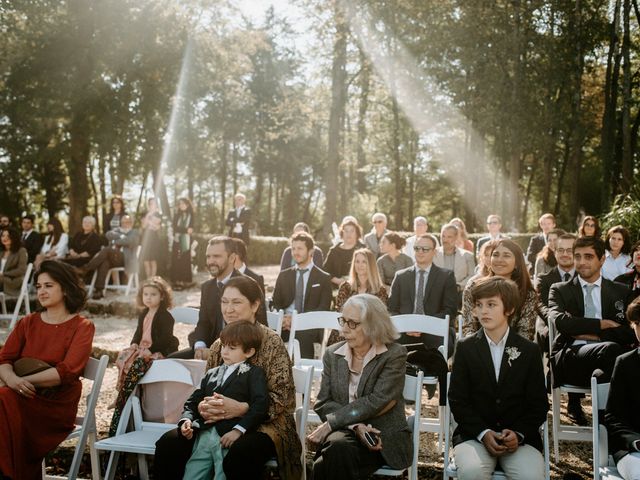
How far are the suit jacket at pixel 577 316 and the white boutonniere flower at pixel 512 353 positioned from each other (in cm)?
122

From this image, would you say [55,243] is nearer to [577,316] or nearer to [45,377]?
[45,377]

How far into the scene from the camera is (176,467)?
3371 millimetres

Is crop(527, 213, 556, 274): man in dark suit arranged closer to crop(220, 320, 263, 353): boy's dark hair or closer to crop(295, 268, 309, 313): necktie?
crop(295, 268, 309, 313): necktie

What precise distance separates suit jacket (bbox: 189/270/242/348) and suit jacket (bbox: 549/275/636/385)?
2.57 metres

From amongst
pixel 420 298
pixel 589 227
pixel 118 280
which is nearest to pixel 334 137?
pixel 118 280

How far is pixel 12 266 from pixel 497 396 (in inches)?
329

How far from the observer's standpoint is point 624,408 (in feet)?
10.8

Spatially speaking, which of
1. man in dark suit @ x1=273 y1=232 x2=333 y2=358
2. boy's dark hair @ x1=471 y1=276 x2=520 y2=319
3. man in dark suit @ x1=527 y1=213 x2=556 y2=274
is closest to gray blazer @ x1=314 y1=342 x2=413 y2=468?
boy's dark hair @ x1=471 y1=276 x2=520 y2=319

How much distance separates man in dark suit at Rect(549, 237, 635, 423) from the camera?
173 inches

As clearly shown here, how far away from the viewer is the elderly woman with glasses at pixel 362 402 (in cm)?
332

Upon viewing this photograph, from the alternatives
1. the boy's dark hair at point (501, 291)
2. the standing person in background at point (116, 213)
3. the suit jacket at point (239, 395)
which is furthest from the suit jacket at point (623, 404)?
the standing person in background at point (116, 213)

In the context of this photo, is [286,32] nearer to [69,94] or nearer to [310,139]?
[310,139]

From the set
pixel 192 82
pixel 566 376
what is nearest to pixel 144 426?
pixel 566 376

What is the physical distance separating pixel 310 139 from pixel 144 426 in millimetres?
34997
